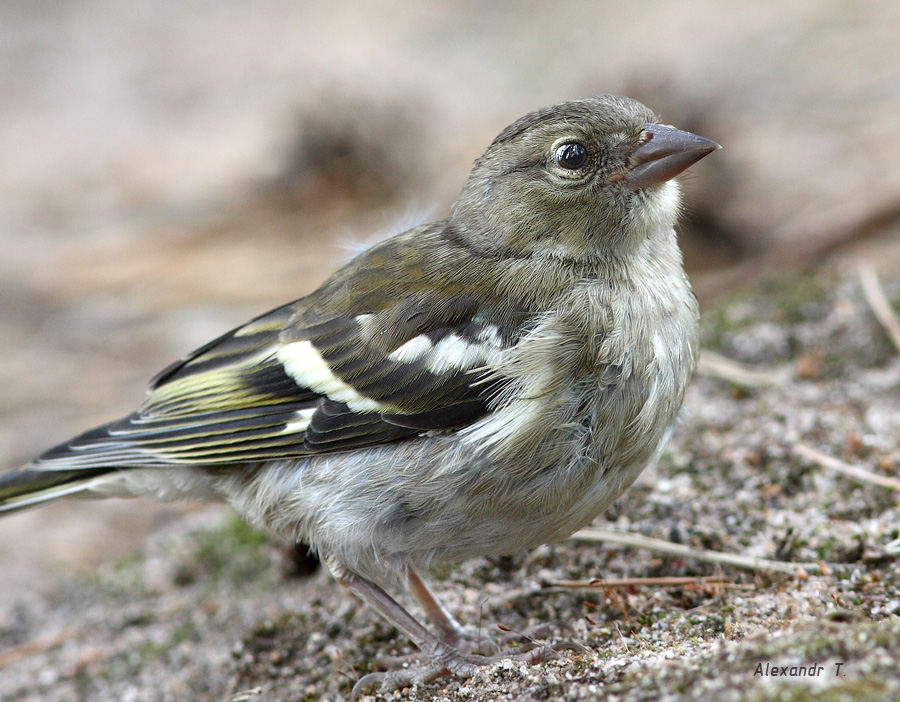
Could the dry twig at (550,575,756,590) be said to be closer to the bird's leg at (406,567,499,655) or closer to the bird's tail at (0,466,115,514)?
the bird's leg at (406,567,499,655)

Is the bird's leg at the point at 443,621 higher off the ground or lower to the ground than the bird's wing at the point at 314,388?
lower

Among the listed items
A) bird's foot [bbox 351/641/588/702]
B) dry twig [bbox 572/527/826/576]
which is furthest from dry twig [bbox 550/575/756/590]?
bird's foot [bbox 351/641/588/702]

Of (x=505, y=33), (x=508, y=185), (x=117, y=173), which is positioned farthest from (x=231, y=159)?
(x=508, y=185)

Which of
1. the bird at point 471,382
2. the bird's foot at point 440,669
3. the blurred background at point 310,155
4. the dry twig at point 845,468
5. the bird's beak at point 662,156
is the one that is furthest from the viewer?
the blurred background at point 310,155

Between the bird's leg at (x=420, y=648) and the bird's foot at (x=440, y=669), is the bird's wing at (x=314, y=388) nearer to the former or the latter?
the bird's leg at (x=420, y=648)

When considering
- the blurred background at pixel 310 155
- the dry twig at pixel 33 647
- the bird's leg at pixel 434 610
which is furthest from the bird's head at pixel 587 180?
the dry twig at pixel 33 647
